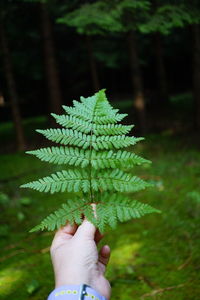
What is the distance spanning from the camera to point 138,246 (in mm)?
4039

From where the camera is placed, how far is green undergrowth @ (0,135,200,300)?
3238mm

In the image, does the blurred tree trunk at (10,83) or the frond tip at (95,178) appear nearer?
the frond tip at (95,178)

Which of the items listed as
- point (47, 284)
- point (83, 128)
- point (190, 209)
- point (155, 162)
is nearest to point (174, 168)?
point (155, 162)

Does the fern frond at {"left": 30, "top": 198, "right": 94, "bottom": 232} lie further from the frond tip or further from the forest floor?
the forest floor

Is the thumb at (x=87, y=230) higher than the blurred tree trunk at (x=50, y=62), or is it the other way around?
the blurred tree trunk at (x=50, y=62)

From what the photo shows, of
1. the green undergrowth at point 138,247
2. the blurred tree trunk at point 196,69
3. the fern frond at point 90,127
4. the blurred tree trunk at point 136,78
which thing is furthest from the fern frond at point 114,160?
the blurred tree trunk at point 136,78

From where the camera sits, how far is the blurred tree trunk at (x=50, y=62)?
37.0 feet

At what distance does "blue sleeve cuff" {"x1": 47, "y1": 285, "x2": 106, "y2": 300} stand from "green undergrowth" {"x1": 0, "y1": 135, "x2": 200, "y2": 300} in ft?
5.07

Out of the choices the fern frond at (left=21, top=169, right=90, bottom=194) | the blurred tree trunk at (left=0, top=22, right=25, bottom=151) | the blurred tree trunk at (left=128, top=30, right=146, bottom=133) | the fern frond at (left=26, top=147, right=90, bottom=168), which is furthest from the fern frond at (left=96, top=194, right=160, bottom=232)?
the blurred tree trunk at (left=0, top=22, right=25, bottom=151)

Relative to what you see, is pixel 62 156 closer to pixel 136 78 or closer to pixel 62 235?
pixel 62 235

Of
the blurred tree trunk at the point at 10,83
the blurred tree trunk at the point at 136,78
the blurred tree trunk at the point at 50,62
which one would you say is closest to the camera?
the blurred tree trunk at the point at 10,83

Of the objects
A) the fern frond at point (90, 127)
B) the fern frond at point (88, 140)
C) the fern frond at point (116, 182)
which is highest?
the fern frond at point (90, 127)

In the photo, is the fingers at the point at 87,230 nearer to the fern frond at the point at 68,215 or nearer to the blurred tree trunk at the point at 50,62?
the fern frond at the point at 68,215

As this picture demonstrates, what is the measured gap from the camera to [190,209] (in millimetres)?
4777
